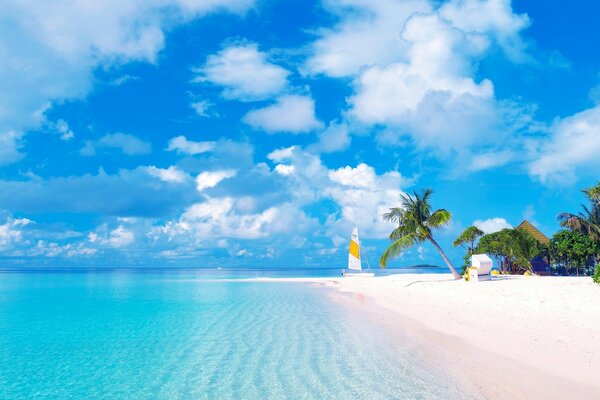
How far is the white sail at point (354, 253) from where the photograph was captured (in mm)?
54094

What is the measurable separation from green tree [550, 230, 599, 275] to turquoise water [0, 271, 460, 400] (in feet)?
80.0

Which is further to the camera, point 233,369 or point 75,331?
point 75,331

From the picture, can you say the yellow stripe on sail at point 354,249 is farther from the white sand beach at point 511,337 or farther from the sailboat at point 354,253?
the white sand beach at point 511,337

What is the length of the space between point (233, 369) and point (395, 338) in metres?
5.00

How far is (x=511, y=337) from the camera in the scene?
36.6ft

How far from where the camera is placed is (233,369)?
888cm

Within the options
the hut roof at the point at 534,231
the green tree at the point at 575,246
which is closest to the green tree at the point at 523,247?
the green tree at the point at 575,246

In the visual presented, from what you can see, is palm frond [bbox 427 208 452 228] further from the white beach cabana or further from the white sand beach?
the white sand beach

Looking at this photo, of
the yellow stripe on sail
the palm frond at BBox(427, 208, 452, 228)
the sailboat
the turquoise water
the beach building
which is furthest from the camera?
the yellow stripe on sail

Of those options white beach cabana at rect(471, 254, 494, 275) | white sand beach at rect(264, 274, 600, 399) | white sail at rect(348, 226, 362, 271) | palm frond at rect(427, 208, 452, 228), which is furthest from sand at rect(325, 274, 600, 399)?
white sail at rect(348, 226, 362, 271)

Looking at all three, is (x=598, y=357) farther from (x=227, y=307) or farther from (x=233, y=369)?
(x=227, y=307)

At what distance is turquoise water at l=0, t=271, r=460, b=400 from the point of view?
7.49 meters

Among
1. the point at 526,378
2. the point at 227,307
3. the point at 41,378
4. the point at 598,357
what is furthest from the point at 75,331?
the point at 598,357

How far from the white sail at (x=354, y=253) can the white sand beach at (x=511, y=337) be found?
107 feet
